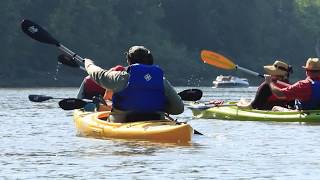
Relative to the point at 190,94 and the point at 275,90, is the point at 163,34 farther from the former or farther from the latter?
the point at 190,94

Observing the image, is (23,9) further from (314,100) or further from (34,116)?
(314,100)

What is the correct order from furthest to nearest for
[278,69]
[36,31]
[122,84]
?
[278,69]
[36,31]
[122,84]

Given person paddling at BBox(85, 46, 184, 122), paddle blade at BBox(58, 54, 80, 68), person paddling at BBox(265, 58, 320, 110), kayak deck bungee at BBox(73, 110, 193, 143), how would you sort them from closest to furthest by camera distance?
kayak deck bungee at BBox(73, 110, 193, 143) → person paddling at BBox(85, 46, 184, 122) → person paddling at BBox(265, 58, 320, 110) → paddle blade at BBox(58, 54, 80, 68)

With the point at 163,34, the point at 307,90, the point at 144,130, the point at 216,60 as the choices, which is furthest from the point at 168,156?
the point at 163,34

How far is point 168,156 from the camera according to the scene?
1529 centimetres

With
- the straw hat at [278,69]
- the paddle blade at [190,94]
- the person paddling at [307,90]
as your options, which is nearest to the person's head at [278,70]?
the straw hat at [278,69]

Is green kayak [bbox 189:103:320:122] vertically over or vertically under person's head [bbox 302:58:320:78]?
under

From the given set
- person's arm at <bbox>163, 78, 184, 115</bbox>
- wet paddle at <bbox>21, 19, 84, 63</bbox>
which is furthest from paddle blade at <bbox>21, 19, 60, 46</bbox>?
person's arm at <bbox>163, 78, 184, 115</bbox>

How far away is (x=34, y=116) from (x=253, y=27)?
80992 millimetres

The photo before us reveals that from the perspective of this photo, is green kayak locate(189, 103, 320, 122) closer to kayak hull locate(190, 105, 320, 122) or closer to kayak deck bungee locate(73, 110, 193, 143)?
kayak hull locate(190, 105, 320, 122)

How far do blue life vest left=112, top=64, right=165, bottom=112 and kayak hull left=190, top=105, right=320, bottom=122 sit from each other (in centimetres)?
520

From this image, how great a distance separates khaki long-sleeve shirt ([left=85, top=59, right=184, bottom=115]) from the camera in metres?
17.8

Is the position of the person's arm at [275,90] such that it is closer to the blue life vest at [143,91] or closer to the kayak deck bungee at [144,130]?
the kayak deck bungee at [144,130]

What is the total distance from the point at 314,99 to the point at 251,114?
7.04 feet
